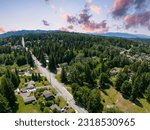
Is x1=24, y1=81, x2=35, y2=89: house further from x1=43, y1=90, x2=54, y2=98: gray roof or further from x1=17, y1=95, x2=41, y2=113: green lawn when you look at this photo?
x1=17, y1=95, x2=41, y2=113: green lawn

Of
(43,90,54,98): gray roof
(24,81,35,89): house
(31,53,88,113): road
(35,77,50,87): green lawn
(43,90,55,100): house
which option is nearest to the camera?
(31,53,88,113): road

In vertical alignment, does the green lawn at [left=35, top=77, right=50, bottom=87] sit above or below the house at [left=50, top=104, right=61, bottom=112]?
below

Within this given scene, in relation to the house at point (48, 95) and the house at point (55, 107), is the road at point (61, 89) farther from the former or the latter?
the house at point (55, 107)

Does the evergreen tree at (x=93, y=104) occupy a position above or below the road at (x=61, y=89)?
above

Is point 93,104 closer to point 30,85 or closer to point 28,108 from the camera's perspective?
point 28,108

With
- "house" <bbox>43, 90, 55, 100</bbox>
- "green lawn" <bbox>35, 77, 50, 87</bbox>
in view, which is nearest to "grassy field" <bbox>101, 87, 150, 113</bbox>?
"house" <bbox>43, 90, 55, 100</bbox>

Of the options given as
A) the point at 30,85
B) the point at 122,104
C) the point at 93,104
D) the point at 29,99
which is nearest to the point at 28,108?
the point at 29,99

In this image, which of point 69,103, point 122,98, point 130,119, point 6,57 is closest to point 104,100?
point 122,98

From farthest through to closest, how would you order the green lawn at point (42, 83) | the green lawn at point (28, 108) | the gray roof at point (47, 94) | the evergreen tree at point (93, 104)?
1. the green lawn at point (42, 83)
2. the gray roof at point (47, 94)
3. the green lawn at point (28, 108)
4. the evergreen tree at point (93, 104)

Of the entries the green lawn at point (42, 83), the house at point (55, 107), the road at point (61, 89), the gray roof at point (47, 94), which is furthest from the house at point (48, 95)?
the green lawn at point (42, 83)
